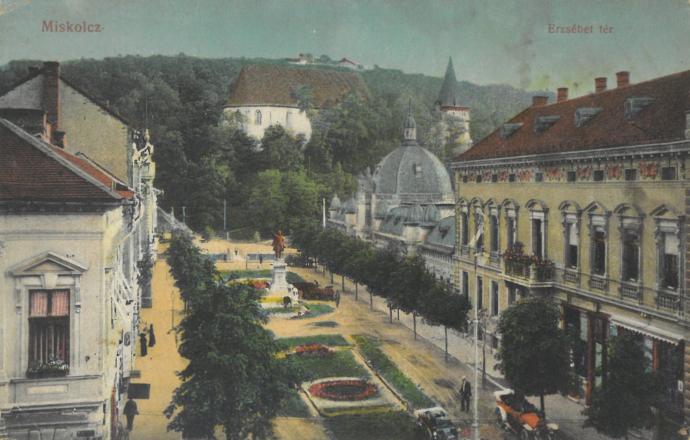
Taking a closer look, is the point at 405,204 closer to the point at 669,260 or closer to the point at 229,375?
the point at 669,260

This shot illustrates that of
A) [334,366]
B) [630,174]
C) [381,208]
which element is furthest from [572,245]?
[334,366]

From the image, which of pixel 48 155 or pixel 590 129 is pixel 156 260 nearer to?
pixel 48 155

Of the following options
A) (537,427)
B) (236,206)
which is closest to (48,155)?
(236,206)

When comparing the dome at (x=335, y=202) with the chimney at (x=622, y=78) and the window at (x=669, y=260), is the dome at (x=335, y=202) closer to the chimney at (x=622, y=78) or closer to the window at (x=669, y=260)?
the chimney at (x=622, y=78)

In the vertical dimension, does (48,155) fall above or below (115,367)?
above

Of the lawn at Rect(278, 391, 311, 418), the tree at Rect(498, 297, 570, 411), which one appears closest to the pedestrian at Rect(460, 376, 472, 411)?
the tree at Rect(498, 297, 570, 411)

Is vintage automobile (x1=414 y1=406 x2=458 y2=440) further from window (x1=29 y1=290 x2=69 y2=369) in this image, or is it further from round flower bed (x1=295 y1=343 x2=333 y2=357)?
→ window (x1=29 y1=290 x2=69 y2=369)

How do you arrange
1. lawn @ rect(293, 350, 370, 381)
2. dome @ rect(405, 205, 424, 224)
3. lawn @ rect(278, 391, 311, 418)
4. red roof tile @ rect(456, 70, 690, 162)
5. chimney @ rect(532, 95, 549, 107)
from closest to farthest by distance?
lawn @ rect(278, 391, 311, 418) → red roof tile @ rect(456, 70, 690, 162) → lawn @ rect(293, 350, 370, 381) → chimney @ rect(532, 95, 549, 107) → dome @ rect(405, 205, 424, 224)
